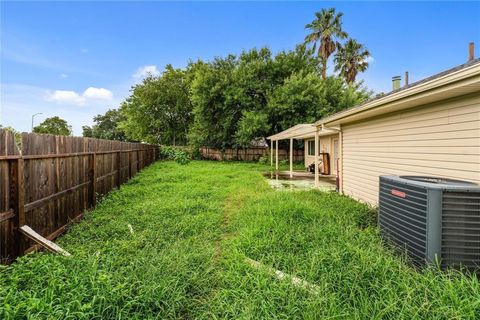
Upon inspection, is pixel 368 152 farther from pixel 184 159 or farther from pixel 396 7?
pixel 184 159

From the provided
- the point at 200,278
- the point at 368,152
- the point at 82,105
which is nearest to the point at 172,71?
the point at 82,105

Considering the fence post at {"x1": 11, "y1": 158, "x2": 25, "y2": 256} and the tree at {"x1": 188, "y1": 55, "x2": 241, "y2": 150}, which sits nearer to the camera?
the fence post at {"x1": 11, "y1": 158, "x2": 25, "y2": 256}

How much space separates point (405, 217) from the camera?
2861 mm

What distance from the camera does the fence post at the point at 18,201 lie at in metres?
2.73

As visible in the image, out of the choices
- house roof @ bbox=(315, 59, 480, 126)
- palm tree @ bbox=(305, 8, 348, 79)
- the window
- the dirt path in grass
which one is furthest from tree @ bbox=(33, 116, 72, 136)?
house roof @ bbox=(315, 59, 480, 126)

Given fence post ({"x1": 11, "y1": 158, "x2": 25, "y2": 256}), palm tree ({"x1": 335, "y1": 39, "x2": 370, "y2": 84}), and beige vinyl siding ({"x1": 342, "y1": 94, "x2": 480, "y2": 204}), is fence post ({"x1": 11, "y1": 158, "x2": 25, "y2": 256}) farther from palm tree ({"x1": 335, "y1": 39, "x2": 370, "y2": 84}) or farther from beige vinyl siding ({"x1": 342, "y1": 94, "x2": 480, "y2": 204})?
palm tree ({"x1": 335, "y1": 39, "x2": 370, "y2": 84})

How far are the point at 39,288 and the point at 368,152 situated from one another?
6.26 meters

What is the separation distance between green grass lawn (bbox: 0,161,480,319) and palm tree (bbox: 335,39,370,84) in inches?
860

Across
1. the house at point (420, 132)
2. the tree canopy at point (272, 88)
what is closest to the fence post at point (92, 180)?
the house at point (420, 132)

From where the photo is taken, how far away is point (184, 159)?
59.4ft

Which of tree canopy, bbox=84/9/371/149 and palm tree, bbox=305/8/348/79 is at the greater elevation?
palm tree, bbox=305/8/348/79

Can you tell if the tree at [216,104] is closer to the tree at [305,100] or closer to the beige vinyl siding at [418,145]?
the tree at [305,100]

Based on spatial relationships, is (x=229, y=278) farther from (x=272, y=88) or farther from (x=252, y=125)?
(x=272, y=88)

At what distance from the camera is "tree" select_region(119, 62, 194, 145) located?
24.9 m
